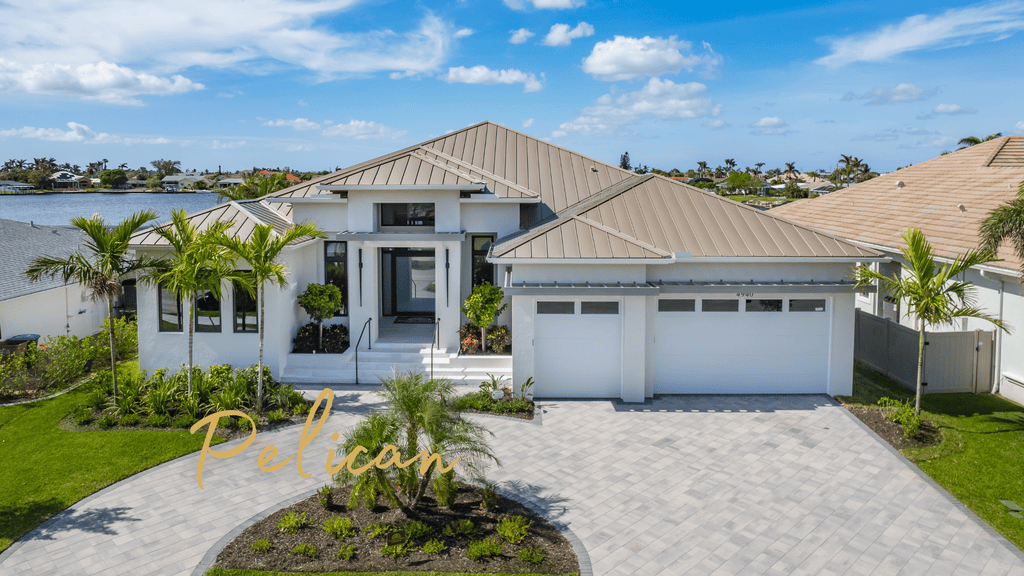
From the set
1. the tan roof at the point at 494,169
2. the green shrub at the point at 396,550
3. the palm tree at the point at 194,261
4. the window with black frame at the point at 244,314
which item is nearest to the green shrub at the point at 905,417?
the tan roof at the point at 494,169

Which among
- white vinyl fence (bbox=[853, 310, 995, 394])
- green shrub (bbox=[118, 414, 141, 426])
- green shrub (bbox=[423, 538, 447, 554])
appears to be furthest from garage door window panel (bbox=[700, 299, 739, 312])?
green shrub (bbox=[118, 414, 141, 426])

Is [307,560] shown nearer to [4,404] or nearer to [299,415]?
[299,415]

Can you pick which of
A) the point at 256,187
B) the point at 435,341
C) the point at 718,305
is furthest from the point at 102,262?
the point at 256,187

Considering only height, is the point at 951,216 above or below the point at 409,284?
above

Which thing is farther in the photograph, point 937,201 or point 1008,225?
point 937,201

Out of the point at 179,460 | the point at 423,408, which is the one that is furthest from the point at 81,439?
the point at 423,408

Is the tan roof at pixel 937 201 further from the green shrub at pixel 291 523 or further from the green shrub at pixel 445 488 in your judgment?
the green shrub at pixel 291 523

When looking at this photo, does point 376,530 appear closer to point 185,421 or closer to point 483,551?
point 483,551

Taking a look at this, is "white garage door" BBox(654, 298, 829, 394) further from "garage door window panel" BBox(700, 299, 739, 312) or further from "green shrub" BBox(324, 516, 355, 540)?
"green shrub" BBox(324, 516, 355, 540)
